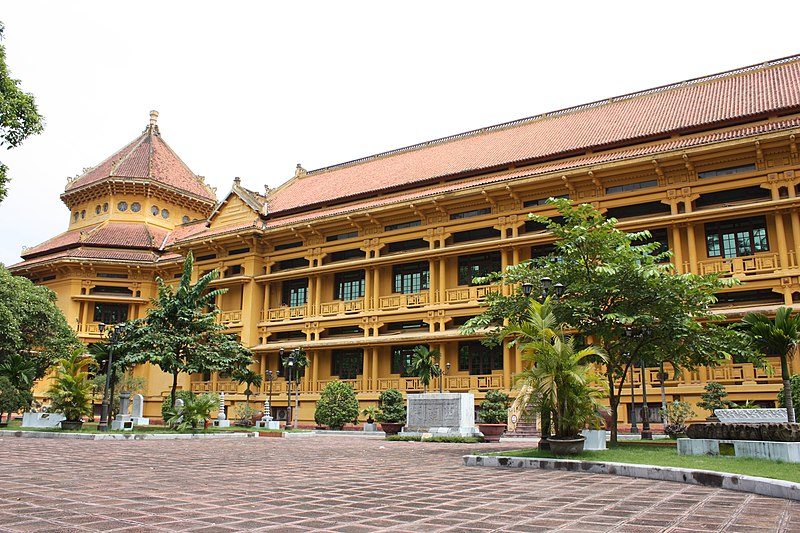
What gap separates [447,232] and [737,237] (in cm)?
1277

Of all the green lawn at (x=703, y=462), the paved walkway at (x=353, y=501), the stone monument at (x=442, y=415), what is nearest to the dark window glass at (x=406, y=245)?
the stone monument at (x=442, y=415)

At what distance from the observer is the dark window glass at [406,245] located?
3356cm

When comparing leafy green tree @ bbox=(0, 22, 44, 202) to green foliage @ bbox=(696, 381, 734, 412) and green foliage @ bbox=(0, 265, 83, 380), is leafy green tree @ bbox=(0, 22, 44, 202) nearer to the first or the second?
green foliage @ bbox=(0, 265, 83, 380)

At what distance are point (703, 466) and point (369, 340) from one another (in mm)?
23565

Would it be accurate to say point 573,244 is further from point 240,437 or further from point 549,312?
point 240,437

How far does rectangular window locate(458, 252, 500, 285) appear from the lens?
31453mm

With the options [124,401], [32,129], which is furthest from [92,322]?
[32,129]

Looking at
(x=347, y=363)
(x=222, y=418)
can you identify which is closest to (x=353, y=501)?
(x=222, y=418)

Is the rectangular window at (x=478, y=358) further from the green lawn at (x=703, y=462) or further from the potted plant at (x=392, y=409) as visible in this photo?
the green lawn at (x=703, y=462)

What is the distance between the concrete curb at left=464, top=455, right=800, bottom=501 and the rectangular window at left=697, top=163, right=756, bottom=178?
62.2ft

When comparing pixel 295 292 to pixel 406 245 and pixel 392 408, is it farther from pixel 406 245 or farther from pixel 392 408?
pixel 392 408

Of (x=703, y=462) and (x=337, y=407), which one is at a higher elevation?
(x=337, y=407)

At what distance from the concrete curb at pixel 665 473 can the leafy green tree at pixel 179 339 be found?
57.9 ft

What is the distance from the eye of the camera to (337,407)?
29766mm
